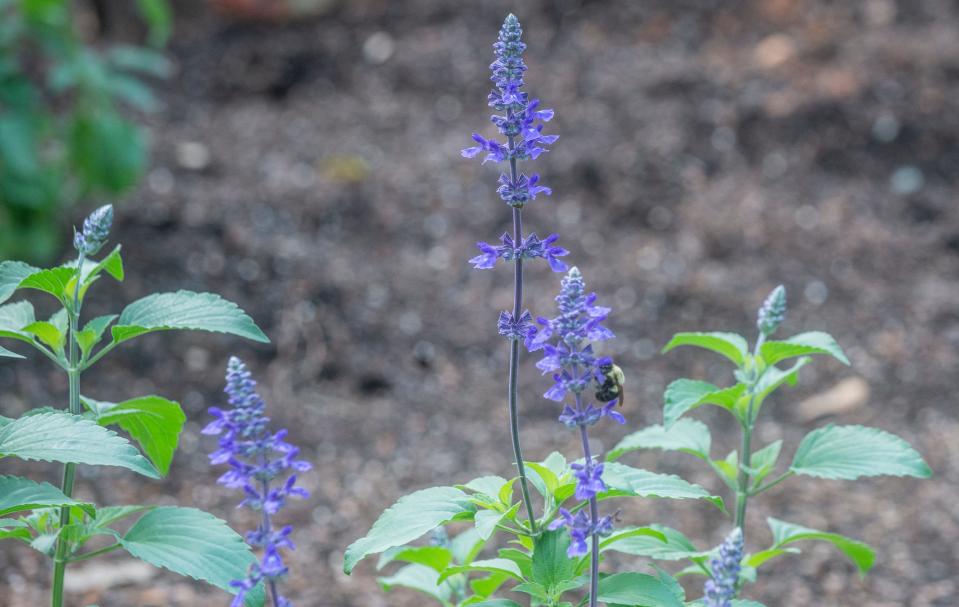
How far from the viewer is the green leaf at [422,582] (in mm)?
1897

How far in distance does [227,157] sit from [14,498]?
4062mm

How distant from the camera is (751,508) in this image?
3262mm

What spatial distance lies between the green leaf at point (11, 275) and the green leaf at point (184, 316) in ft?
0.47

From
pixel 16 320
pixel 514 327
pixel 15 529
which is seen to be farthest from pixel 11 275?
pixel 514 327

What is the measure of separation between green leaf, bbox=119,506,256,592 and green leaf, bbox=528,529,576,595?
15.2 inches

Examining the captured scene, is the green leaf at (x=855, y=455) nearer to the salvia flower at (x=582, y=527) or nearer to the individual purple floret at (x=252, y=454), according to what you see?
the salvia flower at (x=582, y=527)

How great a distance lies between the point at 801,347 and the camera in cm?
172

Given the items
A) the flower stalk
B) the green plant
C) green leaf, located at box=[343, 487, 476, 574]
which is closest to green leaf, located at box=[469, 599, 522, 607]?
green leaf, located at box=[343, 487, 476, 574]

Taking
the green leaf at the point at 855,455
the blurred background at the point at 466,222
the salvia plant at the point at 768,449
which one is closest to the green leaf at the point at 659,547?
the salvia plant at the point at 768,449

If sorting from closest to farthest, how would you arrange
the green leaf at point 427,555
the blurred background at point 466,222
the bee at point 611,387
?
1. the bee at point 611,387
2. the green leaf at point 427,555
3. the blurred background at point 466,222

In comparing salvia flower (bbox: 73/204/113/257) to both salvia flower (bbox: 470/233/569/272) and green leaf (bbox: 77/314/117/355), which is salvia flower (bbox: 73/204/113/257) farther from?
salvia flower (bbox: 470/233/569/272)

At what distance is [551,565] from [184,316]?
620mm

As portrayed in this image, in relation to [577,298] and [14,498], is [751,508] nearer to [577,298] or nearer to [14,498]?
[577,298]

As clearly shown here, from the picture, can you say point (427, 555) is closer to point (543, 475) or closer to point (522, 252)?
point (543, 475)
